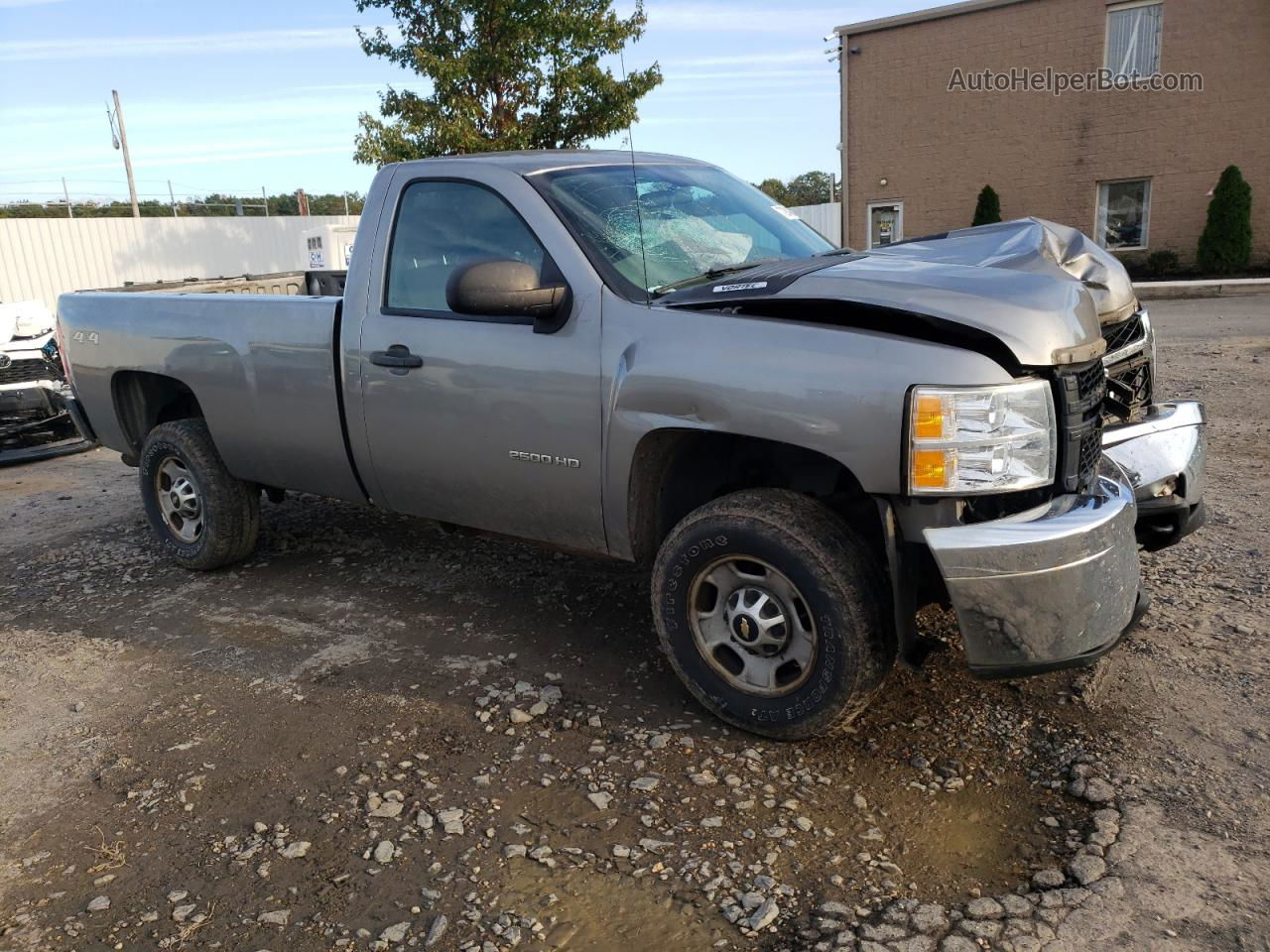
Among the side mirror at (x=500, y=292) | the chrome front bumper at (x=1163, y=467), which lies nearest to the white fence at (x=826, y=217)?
the chrome front bumper at (x=1163, y=467)

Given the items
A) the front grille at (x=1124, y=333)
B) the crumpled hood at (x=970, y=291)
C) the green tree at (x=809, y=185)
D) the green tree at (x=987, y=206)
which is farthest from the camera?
the green tree at (x=809, y=185)

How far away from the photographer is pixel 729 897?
262 centimetres

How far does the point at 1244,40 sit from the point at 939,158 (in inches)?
240

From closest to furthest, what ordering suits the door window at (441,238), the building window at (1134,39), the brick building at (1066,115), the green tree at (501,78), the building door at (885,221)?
the door window at (441,238)
the green tree at (501,78)
the brick building at (1066,115)
the building window at (1134,39)
the building door at (885,221)

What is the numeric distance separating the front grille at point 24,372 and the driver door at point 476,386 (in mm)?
5932

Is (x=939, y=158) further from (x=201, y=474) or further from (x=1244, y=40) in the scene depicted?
(x=201, y=474)

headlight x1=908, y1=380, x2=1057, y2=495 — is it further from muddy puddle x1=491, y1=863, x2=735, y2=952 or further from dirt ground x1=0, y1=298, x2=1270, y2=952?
muddy puddle x1=491, y1=863, x2=735, y2=952

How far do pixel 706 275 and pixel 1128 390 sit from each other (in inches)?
66.7

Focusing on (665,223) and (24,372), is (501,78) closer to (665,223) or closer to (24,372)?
(24,372)

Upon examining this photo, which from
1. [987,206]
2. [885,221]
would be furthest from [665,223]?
[885,221]

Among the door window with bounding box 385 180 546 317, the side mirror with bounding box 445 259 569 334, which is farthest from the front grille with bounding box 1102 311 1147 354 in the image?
the door window with bounding box 385 180 546 317

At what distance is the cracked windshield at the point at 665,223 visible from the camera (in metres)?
3.69

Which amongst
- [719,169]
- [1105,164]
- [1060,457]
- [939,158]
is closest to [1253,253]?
[1105,164]

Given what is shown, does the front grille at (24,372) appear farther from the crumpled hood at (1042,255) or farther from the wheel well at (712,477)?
the crumpled hood at (1042,255)
